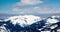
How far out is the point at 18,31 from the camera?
149m

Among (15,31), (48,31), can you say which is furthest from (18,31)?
(48,31)

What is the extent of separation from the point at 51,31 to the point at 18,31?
51.6 m

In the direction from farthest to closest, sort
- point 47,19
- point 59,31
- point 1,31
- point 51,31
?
point 47,19 → point 1,31 → point 51,31 → point 59,31

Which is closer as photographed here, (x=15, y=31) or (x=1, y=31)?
(x=1, y=31)

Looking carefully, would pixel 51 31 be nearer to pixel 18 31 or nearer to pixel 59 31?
pixel 59 31

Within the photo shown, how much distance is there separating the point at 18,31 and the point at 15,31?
3729mm

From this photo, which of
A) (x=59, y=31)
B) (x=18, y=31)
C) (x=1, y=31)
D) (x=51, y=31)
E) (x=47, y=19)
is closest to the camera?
(x=59, y=31)

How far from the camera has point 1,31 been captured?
123375 millimetres

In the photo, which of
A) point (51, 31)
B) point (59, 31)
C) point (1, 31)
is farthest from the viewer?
point (1, 31)

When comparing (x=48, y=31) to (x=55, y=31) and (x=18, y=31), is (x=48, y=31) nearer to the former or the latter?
(x=55, y=31)

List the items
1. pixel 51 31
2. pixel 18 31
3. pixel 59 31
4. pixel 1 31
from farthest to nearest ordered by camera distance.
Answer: pixel 18 31
pixel 1 31
pixel 51 31
pixel 59 31

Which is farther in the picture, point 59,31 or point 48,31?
point 48,31

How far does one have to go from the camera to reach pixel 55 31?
9662 cm

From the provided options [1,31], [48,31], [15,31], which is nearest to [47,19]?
[15,31]
